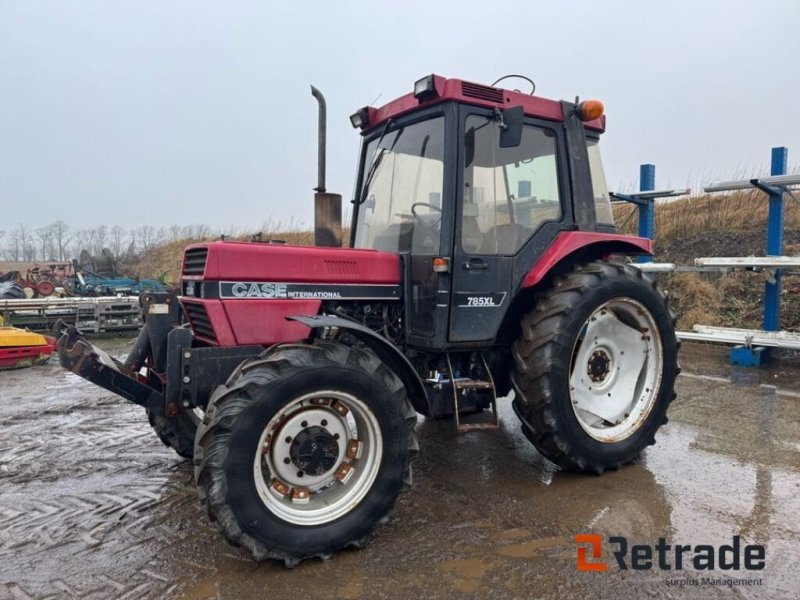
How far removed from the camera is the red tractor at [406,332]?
2.73m

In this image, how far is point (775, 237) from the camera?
23.8 ft

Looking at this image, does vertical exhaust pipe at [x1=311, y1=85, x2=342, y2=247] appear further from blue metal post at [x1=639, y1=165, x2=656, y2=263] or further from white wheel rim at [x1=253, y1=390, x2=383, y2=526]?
blue metal post at [x1=639, y1=165, x2=656, y2=263]

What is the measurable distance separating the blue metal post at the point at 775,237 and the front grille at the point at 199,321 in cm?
713

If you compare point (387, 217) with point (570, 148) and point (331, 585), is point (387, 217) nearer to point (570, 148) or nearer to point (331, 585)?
point (570, 148)

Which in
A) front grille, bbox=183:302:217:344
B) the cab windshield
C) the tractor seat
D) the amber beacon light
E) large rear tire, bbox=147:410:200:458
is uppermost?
the amber beacon light

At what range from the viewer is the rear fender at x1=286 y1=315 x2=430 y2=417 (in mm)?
2945

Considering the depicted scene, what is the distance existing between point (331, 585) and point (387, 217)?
7.62ft

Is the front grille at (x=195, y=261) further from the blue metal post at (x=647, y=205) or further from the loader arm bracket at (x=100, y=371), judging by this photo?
the blue metal post at (x=647, y=205)

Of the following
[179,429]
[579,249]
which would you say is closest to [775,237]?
[579,249]

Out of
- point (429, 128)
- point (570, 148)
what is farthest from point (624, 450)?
point (429, 128)

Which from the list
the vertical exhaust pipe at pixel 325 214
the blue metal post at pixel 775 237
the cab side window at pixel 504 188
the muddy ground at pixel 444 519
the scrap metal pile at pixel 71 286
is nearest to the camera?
the muddy ground at pixel 444 519

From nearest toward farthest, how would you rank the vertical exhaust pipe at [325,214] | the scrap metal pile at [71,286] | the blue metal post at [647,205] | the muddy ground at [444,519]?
the muddy ground at [444,519]
the vertical exhaust pipe at [325,214]
the blue metal post at [647,205]
the scrap metal pile at [71,286]

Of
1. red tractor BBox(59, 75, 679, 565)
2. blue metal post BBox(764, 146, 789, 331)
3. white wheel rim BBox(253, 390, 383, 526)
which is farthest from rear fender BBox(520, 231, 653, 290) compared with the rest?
blue metal post BBox(764, 146, 789, 331)

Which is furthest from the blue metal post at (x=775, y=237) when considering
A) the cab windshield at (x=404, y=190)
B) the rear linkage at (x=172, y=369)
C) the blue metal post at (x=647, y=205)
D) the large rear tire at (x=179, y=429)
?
the large rear tire at (x=179, y=429)
